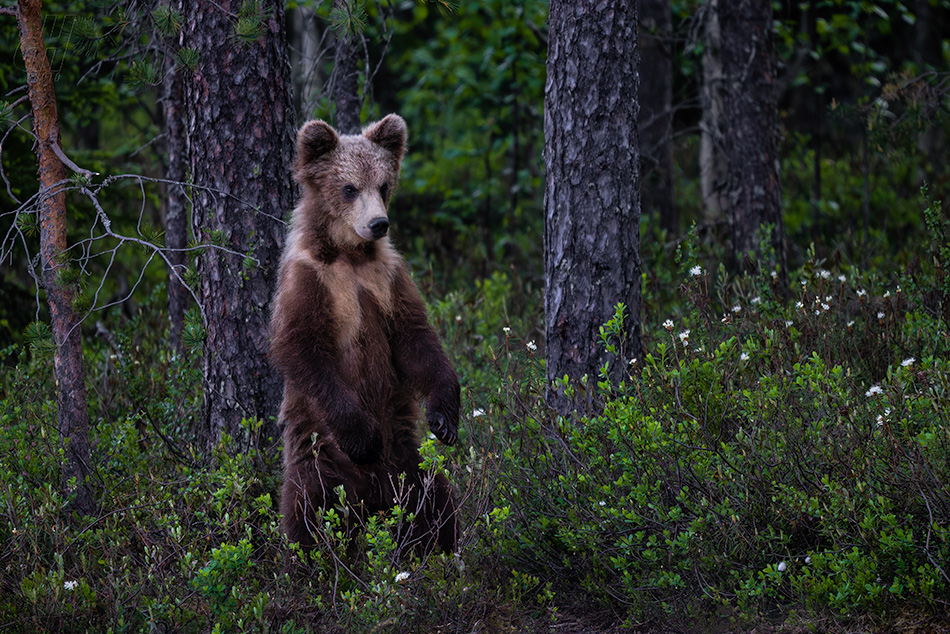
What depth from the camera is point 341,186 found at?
4.70 meters

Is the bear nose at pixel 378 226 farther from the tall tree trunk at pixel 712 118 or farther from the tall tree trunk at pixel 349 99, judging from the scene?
the tall tree trunk at pixel 712 118

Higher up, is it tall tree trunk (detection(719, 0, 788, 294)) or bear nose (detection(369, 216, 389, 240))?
tall tree trunk (detection(719, 0, 788, 294))

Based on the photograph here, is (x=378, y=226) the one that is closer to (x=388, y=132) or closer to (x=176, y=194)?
(x=388, y=132)

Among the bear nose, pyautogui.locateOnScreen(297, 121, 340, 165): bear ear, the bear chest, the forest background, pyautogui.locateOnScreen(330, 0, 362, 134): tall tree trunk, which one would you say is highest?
pyautogui.locateOnScreen(330, 0, 362, 134): tall tree trunk

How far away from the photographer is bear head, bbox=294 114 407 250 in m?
4.62

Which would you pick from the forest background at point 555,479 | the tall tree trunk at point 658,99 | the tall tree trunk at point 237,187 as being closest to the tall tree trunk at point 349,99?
the forest background at point 555,479

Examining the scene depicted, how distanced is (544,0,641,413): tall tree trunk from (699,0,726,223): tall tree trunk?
4.57 m

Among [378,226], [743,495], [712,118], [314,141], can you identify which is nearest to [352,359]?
[378,226]

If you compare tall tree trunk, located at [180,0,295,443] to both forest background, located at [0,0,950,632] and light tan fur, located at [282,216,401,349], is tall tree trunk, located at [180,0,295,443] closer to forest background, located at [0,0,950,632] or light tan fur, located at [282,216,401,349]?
forest background, located at [0,0,950,632]

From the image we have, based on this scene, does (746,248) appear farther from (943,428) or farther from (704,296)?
(943,428)

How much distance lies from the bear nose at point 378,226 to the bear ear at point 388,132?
0.75 m

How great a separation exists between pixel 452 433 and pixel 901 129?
4.94 metres

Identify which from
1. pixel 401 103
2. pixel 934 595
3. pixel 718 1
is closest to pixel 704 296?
pixel 934 595

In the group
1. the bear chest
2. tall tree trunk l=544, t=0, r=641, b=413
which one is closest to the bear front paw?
the bear chest
